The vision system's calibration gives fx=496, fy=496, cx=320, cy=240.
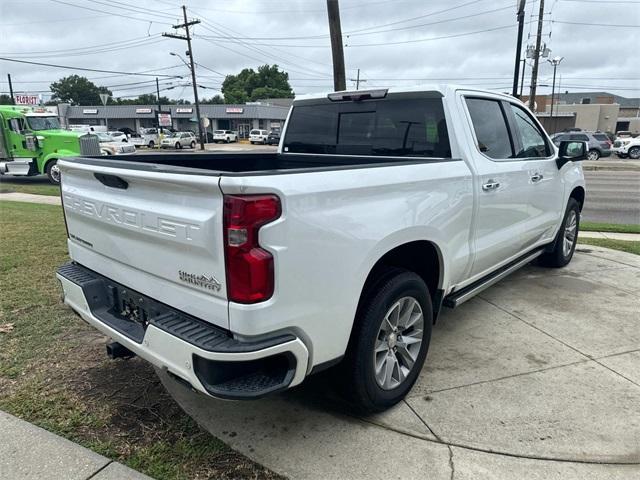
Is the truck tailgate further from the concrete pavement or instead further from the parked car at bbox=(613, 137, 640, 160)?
the parked car at bbox=(613, 137, 640, 160)

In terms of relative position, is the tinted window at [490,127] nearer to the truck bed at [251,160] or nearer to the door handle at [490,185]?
the door handle at [490,185]

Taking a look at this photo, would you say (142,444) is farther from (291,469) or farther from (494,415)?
(494,415)

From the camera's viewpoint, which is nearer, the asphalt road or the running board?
the running board

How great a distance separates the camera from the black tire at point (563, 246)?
5762 millimetres

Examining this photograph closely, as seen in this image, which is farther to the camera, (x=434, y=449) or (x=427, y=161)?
(x=427, y=161)

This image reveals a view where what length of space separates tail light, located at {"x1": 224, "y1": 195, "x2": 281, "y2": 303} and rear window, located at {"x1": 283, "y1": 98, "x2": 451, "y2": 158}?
1896 millimetres

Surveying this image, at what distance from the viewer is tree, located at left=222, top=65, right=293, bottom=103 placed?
114625 millimetres

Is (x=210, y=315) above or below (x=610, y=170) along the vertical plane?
above

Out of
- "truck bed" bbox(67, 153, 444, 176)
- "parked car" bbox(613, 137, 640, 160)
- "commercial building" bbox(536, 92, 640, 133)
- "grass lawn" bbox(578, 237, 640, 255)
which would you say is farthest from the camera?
"commercial building" bbox(536, 92, 640, 133)

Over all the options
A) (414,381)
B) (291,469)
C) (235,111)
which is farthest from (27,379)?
(235,111)

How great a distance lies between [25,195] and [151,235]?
45.7 ft

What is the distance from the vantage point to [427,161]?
3145 millimetres

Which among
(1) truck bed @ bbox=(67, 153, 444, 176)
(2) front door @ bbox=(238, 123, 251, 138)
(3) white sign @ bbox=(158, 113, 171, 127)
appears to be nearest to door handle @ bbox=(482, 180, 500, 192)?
(1) truck bed @ bbox=(67, 153, 444, 176)

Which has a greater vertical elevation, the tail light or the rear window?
the rear window
